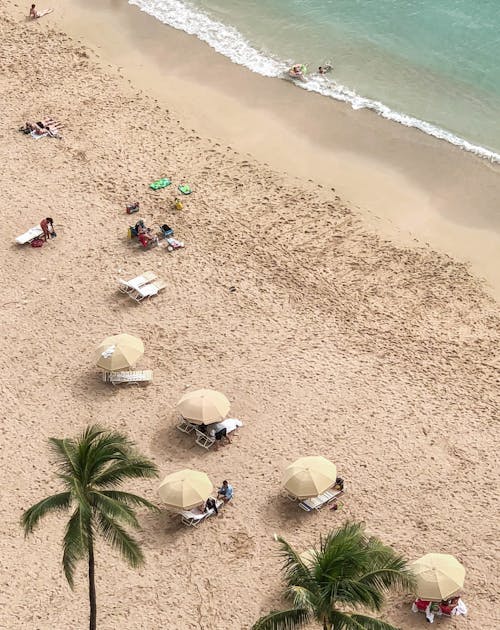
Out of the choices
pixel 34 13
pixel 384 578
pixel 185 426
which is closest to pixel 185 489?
pixel 185 426

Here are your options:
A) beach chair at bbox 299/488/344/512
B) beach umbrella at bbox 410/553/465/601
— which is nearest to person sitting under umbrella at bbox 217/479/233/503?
beach chair at bbox 299/488/344/512

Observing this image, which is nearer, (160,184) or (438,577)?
(438,577)

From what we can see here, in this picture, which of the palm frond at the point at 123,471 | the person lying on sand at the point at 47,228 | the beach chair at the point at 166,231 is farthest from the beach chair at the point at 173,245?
the palm frond at the point at 123,471

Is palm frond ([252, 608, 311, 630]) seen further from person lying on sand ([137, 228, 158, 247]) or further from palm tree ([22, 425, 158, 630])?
person lying on sand ([137, 228, 158, 247])

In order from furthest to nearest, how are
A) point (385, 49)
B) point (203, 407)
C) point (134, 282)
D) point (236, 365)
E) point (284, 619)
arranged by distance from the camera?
point (385, 49)
point (134, 282)
point (236, 365)
point (203, 407)
point (284, 619)

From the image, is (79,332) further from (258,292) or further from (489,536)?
(489,536)

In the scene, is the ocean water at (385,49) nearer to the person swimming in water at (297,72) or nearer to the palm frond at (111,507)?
the person swimming in water at (297,72)

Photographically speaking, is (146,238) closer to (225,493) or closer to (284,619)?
(225,493)
